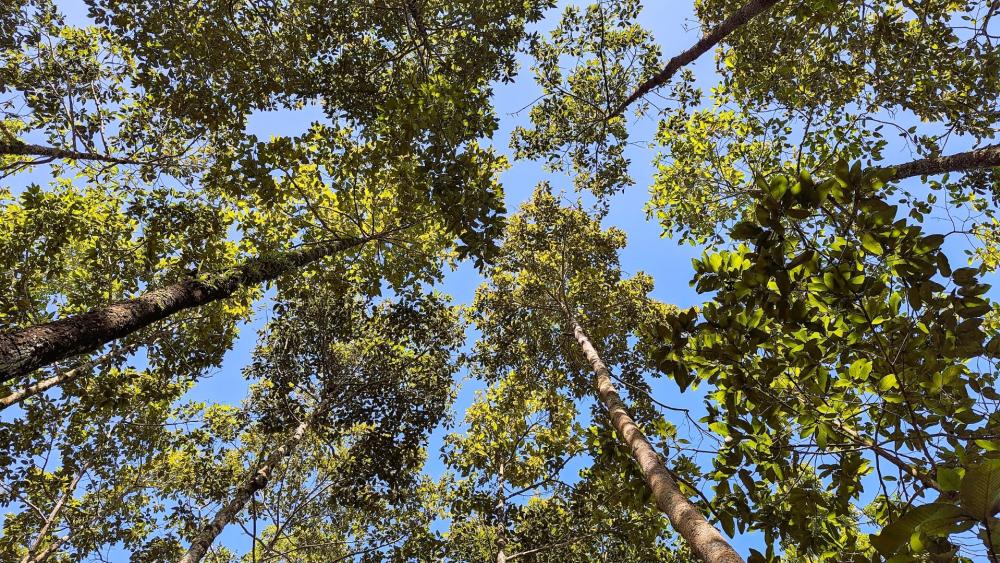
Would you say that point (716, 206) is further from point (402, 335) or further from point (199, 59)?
point (199, 59)

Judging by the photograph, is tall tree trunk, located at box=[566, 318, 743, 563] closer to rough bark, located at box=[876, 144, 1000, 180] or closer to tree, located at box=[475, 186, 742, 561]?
rough bark, located at box=[876, 144, 1000, 180]

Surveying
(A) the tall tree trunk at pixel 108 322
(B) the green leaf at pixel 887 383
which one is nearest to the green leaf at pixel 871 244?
(B) the green leaf at pixel 887 383

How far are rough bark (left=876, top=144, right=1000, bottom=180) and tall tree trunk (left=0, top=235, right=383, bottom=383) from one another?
7770 mm

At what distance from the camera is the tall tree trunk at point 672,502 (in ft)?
8.59

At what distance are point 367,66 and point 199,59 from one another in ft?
7.52

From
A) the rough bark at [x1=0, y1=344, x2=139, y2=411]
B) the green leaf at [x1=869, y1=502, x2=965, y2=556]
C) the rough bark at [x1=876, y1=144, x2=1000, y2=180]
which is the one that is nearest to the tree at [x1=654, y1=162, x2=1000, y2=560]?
the green leaf at [x1=869, y1=502, x2=965, y2=556]

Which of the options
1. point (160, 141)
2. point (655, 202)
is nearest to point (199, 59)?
point (160, 141)

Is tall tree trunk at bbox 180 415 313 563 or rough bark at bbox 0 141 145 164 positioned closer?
rough bark at bbox 0 141 145 164

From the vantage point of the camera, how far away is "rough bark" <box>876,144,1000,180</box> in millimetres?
5129

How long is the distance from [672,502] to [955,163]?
5.87m

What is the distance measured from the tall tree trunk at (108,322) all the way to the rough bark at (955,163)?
777cm

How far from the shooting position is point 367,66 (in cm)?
687

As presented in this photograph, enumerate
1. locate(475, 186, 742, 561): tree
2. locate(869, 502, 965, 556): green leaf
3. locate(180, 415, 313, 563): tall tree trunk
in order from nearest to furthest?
locate(869, 502, 965, 556): green leaf < locate(180, 415, 313, 563): tall tree trunk < locate(475, 186, 742, 561): tree

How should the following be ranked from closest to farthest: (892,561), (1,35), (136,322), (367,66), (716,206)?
(892,561), (136,322), (1,35), (367,66), (716,206)
